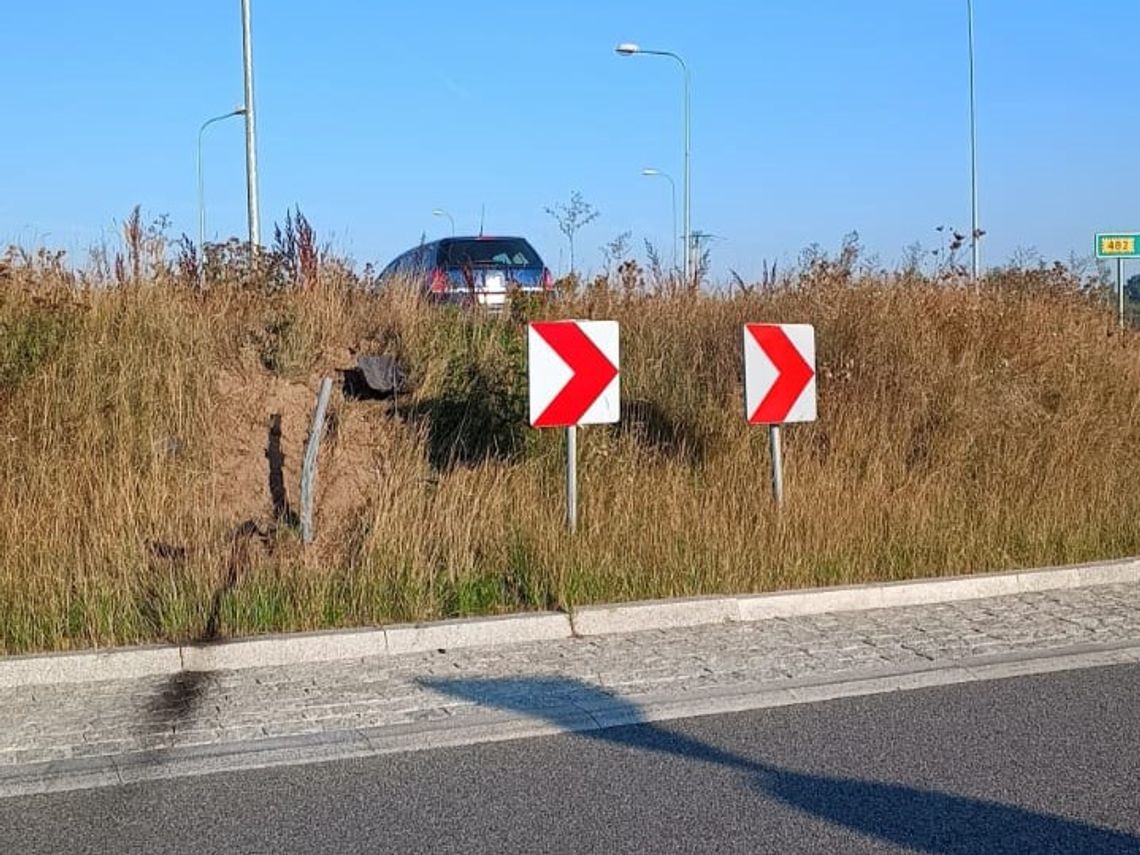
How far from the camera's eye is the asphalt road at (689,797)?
4539mm

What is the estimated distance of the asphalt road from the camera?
454cm

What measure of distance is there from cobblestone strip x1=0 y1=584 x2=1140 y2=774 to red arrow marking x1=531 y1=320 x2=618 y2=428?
5.73 ft

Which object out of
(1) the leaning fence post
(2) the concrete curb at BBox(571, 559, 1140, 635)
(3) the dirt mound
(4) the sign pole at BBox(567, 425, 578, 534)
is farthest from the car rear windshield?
(2) the concrete curb at BBox(571, 559, 1140, 635)

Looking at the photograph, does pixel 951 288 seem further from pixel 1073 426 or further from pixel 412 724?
pixel 412 724

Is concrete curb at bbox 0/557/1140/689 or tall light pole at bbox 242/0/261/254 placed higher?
tall light pole at bbox 242/0/261/254

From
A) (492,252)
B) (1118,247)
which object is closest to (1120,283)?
(1118,247)

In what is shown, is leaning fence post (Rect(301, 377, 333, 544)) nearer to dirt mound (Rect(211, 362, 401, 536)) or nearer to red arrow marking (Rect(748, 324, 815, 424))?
dirt mound (Rect(211, 362, 401, 536))

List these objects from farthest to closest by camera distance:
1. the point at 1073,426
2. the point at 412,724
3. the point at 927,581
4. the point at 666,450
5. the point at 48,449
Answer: the point at 1073,426
the point at 666,450
the point at 48,449
the point at 927,581
the point at 412,724

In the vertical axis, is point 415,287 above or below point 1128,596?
above

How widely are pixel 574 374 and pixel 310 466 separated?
2.04m

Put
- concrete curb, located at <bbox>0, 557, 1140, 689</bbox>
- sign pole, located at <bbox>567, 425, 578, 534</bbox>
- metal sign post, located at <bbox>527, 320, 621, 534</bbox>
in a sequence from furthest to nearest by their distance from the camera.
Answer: sign pole, located at <bbox>567, 425, 578, 534</bbox>, metal sign post, located at <bbox>527, 320, 621, 534</bbox>, concrete curb, located at <bbox>0, 557, 1140, 689</bbox>

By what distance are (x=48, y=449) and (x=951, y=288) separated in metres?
9.56

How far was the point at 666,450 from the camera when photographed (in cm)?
1098

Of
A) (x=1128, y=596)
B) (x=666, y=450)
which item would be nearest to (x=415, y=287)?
(x=666, y=450)
